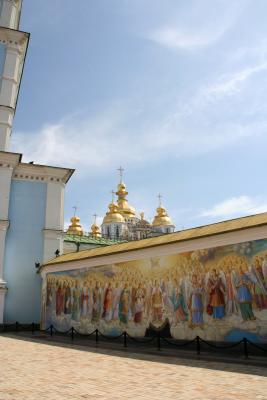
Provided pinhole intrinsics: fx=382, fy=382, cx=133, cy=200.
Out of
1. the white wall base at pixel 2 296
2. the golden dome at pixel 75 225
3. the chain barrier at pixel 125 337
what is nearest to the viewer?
the chain barrier at pixel 125 337

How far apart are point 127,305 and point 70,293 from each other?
4.02 meters

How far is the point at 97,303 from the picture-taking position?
1636 cm

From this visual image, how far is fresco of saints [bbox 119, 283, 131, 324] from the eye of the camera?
15.0 metres

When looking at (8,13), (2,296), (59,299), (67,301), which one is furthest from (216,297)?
(8,13)

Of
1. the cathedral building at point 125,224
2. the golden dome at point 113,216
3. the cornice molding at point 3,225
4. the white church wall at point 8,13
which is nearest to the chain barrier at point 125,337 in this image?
the cornice molding at point 3,225

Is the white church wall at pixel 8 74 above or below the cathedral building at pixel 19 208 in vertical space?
above

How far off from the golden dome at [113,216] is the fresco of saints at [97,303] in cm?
4545

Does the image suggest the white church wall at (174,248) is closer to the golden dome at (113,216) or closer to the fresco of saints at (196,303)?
the fresco of saints at (196,303)

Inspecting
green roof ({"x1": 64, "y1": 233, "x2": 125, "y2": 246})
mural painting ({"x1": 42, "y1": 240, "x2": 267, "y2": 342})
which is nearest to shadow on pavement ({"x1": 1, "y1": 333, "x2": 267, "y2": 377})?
mural painting ({"x1": 42, "y1": 240, "x2": 267, "y2": 342})

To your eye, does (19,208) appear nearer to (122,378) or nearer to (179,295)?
(179,295)

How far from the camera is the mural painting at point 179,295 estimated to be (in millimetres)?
11266

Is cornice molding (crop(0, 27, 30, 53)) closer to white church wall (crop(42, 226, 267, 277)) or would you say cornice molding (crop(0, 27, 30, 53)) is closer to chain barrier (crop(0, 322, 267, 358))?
white church wall (crop(42, 226, 267, 277))

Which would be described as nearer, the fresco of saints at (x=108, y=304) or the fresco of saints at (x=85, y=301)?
the fresco of saints at (x=108, y=304)

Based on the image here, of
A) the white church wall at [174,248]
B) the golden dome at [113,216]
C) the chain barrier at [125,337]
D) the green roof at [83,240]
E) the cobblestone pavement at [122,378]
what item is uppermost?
the golden dome at [113,216]
